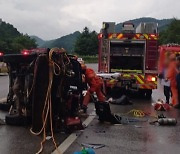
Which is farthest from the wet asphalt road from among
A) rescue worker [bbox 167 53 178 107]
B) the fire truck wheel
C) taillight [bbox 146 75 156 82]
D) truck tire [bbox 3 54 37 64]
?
taillight [bbox 146 75 156 82]

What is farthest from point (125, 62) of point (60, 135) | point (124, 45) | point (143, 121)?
point (60, 135)

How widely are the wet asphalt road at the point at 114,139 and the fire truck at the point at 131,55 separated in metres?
6.39

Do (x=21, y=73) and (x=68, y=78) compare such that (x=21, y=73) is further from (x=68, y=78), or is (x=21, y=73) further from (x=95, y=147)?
(x=95, y=147)

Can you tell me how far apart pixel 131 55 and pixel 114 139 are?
30.0 feet

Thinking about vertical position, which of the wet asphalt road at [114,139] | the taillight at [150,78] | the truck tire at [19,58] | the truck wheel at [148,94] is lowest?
the truck wheel at [148,94]

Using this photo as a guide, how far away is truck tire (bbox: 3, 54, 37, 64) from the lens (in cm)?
900

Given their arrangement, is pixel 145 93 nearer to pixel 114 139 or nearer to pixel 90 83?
pixel 90 83

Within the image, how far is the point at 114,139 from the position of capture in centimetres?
785

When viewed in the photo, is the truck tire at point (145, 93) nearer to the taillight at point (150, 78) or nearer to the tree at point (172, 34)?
the taillight at point (150, 78)

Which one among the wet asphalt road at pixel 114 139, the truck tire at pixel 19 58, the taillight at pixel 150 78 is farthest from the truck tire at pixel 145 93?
the truck tire at pixel 19 58

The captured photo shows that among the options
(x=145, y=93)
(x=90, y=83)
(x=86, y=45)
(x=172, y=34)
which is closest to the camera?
(x=90, y=83)

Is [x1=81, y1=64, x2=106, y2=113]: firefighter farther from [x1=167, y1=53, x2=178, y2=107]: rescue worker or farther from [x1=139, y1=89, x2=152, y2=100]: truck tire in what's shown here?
[x1=139, y1=89, x2=152, y2=100]: truck tire

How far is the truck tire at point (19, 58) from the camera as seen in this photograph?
9.00m

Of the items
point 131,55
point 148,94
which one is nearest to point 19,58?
point 131,55
